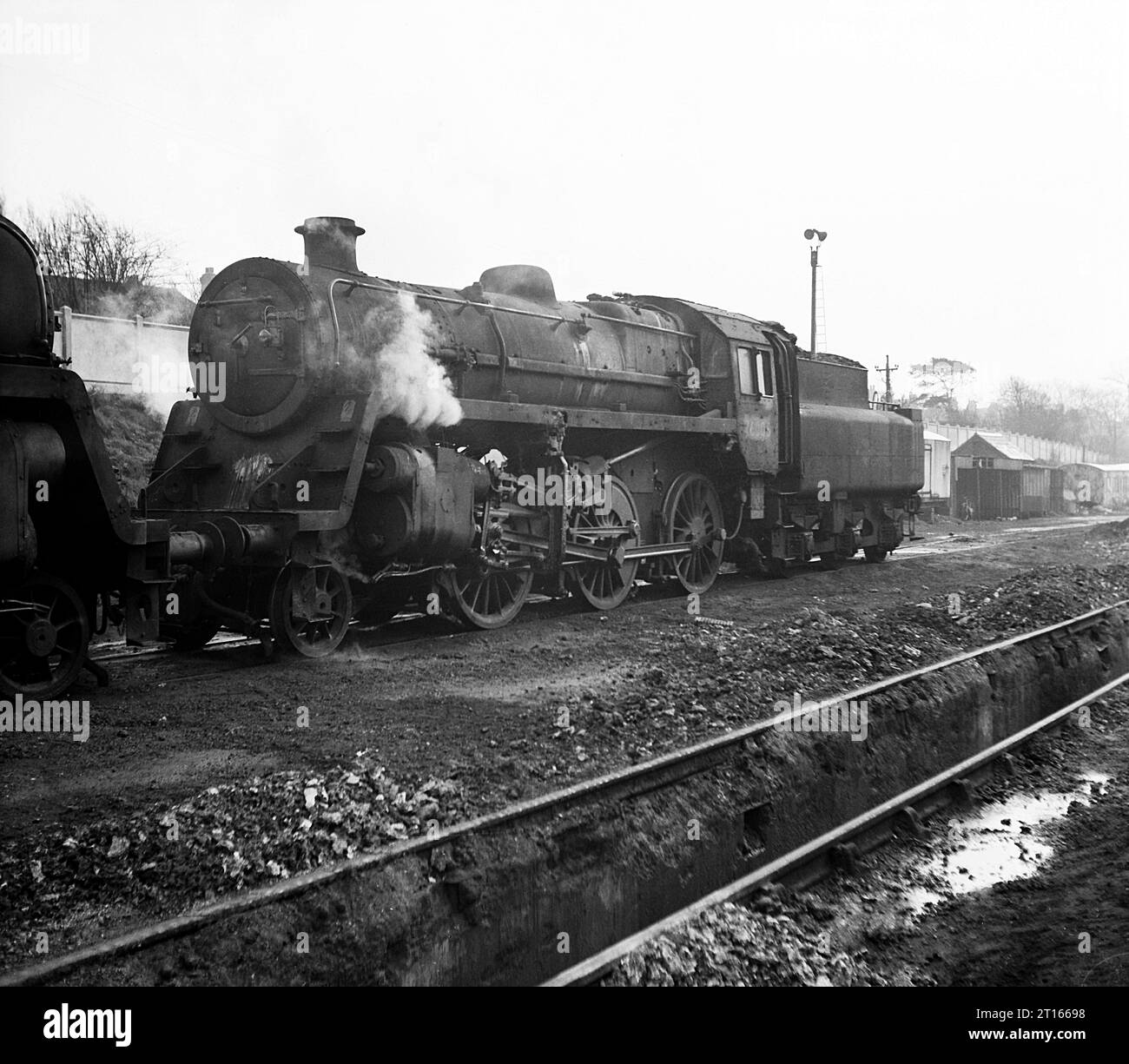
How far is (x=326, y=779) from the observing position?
5.34m

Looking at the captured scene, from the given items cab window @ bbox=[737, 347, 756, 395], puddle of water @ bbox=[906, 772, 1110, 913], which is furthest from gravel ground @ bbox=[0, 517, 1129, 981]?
cab window @ bbox=[737, 347, 756, 395]

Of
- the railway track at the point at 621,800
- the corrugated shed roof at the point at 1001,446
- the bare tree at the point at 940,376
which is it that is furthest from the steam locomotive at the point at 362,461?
the bare tree at the point at 940,376

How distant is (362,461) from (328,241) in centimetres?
218

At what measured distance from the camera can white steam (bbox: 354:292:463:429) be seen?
9.14 meters

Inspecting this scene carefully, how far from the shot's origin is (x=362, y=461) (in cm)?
880

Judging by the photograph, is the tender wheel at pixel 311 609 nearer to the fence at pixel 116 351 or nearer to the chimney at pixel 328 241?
the chimney at pixel 328 241

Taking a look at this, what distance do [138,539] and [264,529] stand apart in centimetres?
135

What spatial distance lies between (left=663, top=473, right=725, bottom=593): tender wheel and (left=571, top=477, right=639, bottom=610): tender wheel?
2.80 feet

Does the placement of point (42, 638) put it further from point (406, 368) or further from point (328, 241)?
point (328, 241)

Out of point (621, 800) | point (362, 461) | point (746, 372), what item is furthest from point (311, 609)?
point (746, 372)

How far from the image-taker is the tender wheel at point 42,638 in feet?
21.2
